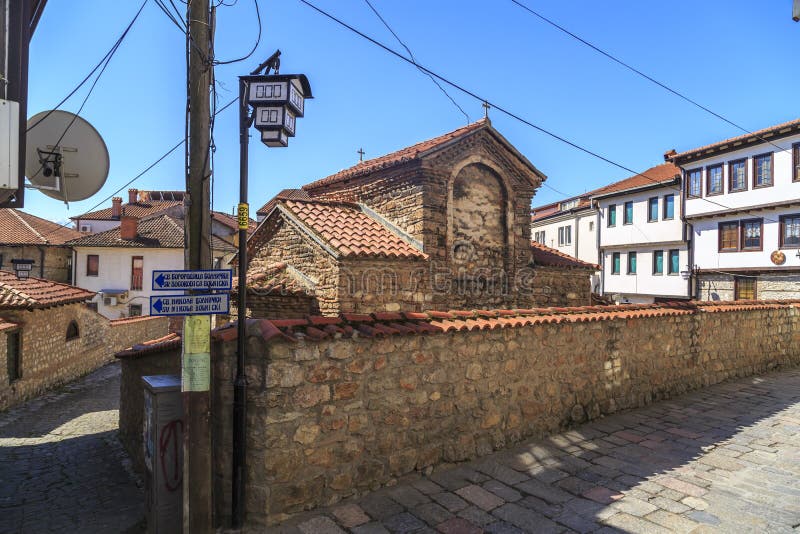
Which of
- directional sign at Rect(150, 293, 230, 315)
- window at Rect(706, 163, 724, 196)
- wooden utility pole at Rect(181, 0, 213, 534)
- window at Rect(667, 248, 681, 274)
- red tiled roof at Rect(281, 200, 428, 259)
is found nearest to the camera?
directional sign at Rect(150, 293, 230, 315)

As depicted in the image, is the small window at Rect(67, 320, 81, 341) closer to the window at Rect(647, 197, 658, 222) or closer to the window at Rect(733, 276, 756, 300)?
the window at Rect(733, 276, 756, 300)

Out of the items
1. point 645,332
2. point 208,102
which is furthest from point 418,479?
point 645,332

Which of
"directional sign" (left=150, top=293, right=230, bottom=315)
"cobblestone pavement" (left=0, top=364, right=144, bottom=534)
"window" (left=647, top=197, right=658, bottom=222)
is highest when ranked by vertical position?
"window" (left=647, top=197, right=658, bottom=222)

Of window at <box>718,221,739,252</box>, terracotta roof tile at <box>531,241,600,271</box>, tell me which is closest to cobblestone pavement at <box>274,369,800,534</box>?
terracotta roof tile at <box>531,241,600,271</box>

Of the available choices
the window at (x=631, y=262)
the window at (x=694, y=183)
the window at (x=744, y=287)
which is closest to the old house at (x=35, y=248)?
the window at (x=631, y=262)

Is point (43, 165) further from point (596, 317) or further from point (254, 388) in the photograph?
point (596, 317)

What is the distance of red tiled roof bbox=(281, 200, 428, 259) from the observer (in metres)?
9.41

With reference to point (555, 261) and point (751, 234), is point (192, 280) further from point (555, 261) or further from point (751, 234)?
point (751, 234)

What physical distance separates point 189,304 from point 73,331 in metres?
16.2

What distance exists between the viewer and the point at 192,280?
4355 mm

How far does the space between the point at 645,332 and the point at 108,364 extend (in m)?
21.2

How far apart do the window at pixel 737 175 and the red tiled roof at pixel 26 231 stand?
39273mm

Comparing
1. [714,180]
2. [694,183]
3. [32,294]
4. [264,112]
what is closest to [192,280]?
[264,112]

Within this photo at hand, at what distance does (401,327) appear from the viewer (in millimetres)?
5195
